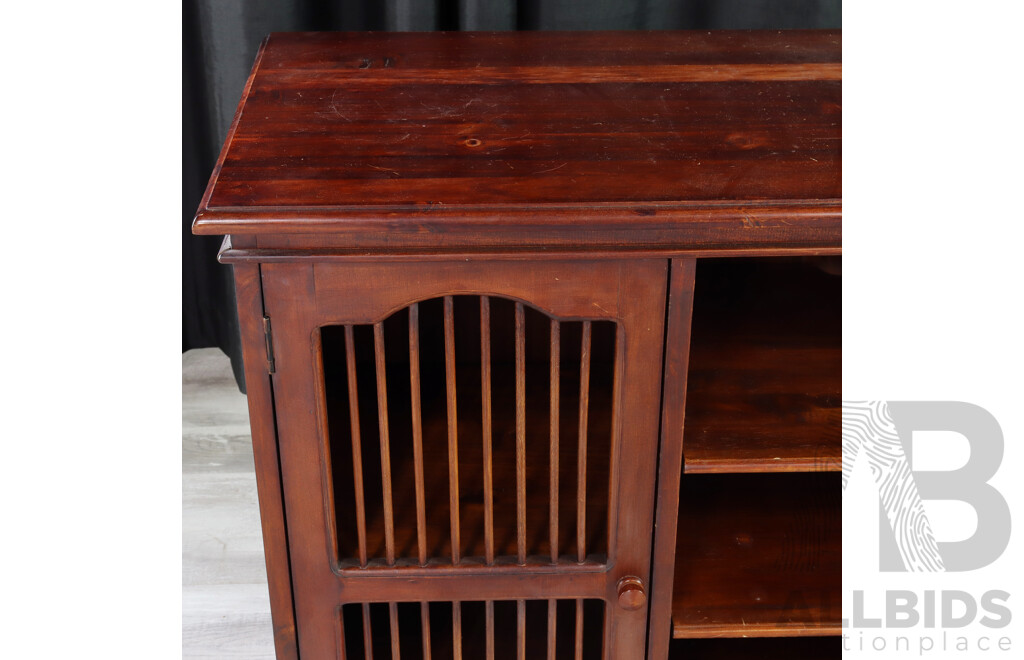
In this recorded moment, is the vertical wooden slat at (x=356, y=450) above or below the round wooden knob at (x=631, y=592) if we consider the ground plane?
above

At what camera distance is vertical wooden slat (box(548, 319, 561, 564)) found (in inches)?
31.6

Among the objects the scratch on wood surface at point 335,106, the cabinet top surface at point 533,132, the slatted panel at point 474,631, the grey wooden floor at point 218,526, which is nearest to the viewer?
the cabinet top surface at point 533,132

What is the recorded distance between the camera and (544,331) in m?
1.15

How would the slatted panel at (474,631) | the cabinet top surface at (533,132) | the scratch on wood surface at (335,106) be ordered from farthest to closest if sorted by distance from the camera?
the slatted panel at (474,631) < the scratch on wood surface at (335,106) < the cabinet top surface at (533,132)

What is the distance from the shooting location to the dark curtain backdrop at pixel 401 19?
1.25 metres

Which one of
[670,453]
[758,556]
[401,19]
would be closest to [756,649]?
[758,556]

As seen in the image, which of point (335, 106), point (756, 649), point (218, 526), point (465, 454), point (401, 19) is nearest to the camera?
point (335, 106)

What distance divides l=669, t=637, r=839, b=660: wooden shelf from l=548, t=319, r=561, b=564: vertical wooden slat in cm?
29

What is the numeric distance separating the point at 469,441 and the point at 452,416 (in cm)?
19

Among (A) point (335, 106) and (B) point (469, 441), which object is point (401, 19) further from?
(B) point (469, 441)

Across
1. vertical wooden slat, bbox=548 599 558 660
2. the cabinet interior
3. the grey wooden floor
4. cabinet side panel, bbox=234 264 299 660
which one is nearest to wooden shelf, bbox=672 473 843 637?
the cabinet interior

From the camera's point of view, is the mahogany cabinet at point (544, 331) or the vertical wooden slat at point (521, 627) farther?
the vertical wooden slat at point (521, 627)

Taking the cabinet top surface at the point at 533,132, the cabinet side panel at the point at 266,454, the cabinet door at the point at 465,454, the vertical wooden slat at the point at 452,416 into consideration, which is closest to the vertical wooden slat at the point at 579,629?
the cabinet door at the point at 465,454

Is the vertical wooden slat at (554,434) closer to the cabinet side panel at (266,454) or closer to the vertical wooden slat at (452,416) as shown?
the vertical wooden slat at (452,416)
